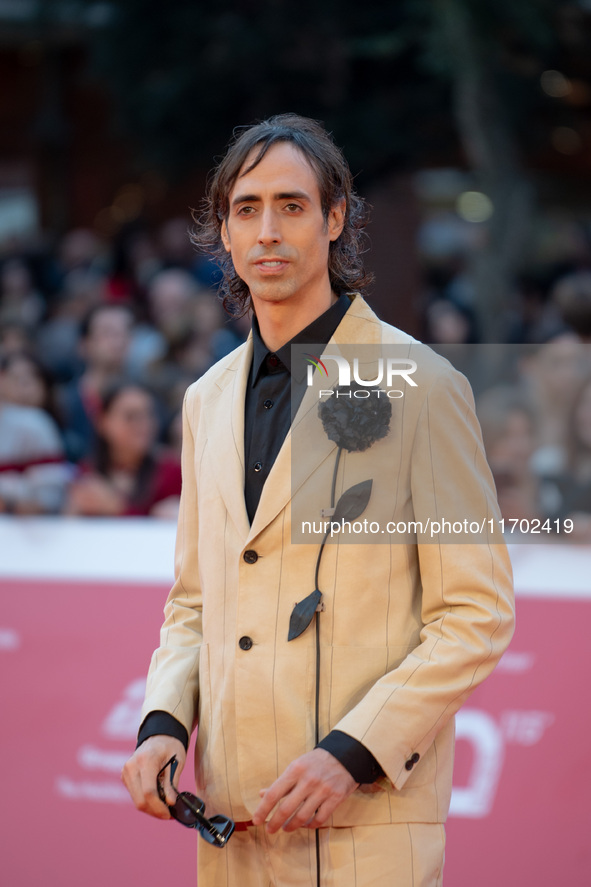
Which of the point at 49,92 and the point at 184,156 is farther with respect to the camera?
→ the point at 49,92

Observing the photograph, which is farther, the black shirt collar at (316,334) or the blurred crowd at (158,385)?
the blurred crowd at (158,385)

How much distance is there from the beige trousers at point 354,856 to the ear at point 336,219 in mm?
1129

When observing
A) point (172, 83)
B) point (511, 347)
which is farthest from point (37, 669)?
point (172, 83)

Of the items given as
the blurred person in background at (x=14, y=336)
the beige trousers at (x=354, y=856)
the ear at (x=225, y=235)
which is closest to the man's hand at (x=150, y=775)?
the beige trousers at (x=354, y=856)

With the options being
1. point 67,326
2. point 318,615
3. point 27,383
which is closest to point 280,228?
point 318,615

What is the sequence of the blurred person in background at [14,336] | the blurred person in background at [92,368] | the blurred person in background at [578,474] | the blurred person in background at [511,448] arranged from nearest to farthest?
1. the blurred person in background at [578,474]
2. the blurred person in background at [511,448]
3. the blurred person in background at [92,368]
4. the blurred person in background at [14,336]

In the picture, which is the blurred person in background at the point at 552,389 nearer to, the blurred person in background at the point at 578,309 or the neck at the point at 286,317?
the blurred person in background at the point at 578,309

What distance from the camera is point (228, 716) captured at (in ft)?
7.02

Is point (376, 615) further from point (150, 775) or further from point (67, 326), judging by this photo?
point (67, 326)

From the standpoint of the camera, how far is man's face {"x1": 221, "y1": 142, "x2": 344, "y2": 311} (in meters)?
2.15

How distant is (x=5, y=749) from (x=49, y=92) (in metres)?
12.4

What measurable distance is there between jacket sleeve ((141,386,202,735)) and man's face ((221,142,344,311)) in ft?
1.12

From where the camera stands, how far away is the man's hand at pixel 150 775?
82.2 inches

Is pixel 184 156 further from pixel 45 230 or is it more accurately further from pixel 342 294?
pixel 342 294
